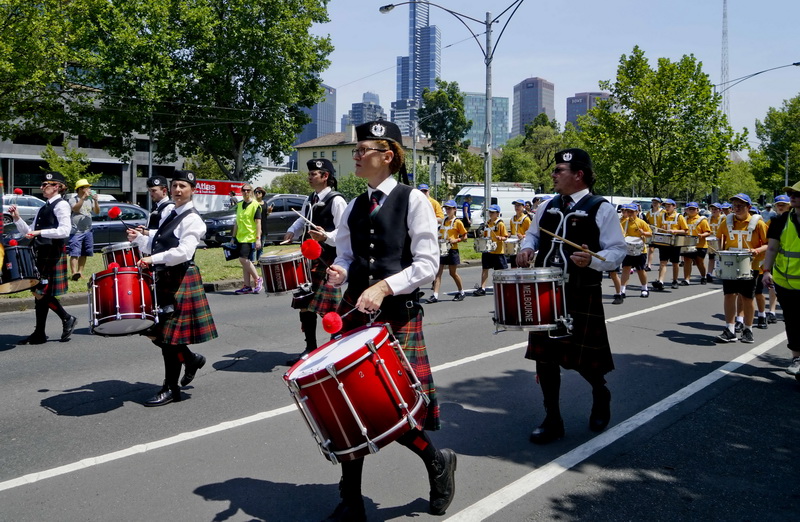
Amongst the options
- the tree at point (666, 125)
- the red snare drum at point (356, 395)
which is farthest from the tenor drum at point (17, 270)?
the tree at point (666, 125)

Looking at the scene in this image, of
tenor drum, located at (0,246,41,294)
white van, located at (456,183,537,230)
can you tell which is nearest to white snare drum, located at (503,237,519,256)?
A: tenor drum, located at (0,246,41,294)

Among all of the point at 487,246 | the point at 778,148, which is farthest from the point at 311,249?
the point at 778,148

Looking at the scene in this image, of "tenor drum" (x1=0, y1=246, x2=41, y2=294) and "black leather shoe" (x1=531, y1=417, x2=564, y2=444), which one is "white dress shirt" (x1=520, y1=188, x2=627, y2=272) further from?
"tenor drum" (x1=0, y1=246, x2=41, y2=294)

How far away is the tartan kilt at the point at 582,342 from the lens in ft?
15.6

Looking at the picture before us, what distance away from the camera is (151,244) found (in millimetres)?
5664

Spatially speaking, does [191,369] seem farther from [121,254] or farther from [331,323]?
[331,323]

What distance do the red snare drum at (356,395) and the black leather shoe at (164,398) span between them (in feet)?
9.55

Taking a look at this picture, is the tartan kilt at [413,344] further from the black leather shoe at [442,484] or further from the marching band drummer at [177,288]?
the marching band drummer at [177,288]

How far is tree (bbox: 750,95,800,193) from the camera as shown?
195ft

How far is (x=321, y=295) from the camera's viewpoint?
645 cm

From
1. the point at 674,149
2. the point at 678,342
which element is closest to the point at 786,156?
the point at 674,149

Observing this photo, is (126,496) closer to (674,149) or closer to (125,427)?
(125,427)

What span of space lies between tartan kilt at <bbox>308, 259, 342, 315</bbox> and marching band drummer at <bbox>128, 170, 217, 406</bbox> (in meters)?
1.08

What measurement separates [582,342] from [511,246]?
7.66 m
